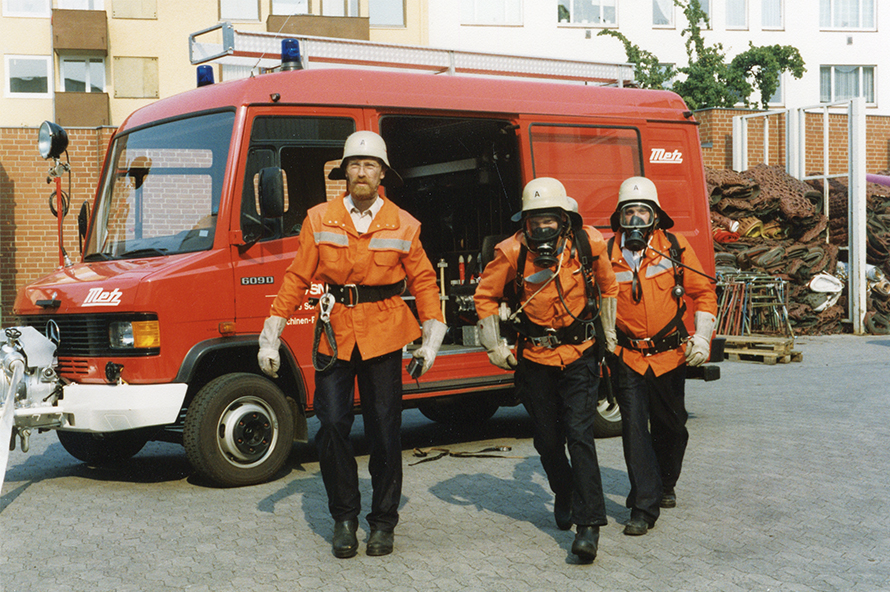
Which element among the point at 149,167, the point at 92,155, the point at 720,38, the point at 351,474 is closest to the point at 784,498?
the point at 351,474

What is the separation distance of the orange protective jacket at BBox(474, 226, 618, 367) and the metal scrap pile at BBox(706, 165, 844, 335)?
1333cm

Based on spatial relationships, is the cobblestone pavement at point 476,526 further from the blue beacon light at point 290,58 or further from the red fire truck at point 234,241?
the blue beacon light at point 290,58

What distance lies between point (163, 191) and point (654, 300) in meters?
3.69

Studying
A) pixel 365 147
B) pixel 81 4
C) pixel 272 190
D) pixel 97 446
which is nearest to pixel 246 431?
pixel 272 190

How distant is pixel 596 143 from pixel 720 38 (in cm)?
3217

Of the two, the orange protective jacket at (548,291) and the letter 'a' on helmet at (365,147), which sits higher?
the letter 'a' on helmet at (365,147)

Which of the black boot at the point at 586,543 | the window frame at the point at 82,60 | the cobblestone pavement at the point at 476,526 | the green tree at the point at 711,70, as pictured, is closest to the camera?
the cobblestone pavement at the point at 476,526

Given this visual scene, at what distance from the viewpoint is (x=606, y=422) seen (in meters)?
8.74

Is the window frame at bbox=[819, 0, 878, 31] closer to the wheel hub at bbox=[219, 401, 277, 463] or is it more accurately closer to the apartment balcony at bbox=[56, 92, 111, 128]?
the apartment balcony at bbox=[56, 92, 111, 128]

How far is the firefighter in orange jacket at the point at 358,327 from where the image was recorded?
5227 mm

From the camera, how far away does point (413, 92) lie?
7.94 m

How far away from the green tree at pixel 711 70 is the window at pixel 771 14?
163 inches

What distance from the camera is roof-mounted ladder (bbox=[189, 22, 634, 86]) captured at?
8344mm

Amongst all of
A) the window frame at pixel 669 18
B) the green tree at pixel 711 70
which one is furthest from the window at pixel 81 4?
the window frame at pixel 669 18
